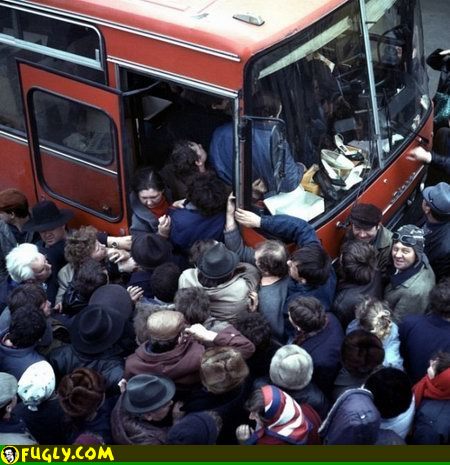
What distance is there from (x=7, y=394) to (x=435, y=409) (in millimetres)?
2221

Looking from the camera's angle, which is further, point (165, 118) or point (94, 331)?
point (165, 118)

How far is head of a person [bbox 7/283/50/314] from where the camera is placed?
446 cm

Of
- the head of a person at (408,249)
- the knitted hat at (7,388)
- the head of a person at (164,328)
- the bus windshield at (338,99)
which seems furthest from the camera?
the head of a person at (408,249)

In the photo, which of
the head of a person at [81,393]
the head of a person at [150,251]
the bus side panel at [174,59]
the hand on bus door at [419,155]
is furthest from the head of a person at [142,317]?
the hand on bus door at [419,155]

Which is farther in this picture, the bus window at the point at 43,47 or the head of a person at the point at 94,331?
the bus window at the point at 43,47

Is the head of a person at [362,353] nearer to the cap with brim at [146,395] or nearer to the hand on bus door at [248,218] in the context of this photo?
the cap with brim at [146,395]

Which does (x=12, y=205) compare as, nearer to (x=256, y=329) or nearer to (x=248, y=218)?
(x=248, y=218)

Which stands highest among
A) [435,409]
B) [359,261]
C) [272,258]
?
[272,258]

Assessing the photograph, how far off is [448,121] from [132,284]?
3416mm

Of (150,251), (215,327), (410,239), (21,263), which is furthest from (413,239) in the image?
(21,263)

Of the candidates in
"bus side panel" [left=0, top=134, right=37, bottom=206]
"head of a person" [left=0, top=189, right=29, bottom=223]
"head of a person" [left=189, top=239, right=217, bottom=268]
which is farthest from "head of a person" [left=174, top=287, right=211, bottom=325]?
"bus side panel" [left=0, top=134, right=37, bottom=206]

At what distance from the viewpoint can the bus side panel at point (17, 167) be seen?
5.66m

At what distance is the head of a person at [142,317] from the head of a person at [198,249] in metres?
0.37

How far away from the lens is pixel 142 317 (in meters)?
4.43
